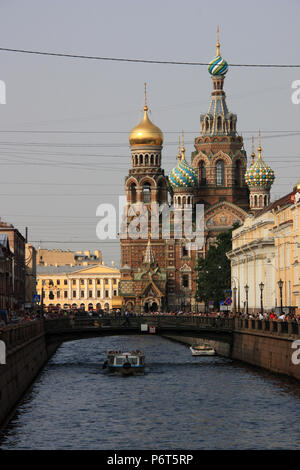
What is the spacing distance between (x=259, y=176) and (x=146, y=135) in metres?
A: 24.4

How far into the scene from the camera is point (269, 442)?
38.3 metres

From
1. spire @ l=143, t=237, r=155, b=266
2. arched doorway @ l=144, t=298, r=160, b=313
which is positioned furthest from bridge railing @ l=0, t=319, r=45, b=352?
arched doorway @ l=144, t=298, r=160, b=313

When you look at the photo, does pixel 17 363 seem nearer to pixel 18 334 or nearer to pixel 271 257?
pixel 18 334

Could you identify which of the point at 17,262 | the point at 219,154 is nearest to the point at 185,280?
the point at 219,154

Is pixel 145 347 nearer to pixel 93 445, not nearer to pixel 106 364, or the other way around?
pixel 106 364

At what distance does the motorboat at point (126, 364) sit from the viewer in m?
67.6

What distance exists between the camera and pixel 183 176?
157375 mm

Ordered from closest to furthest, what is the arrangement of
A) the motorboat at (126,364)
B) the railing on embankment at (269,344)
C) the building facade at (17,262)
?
the railing on embankment at (269,344)
the motorboat at (126,364)
the building facade at (17,262)

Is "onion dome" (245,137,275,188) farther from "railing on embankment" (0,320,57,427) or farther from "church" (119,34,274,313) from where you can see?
"railing on embankment" (0,320,57,427)

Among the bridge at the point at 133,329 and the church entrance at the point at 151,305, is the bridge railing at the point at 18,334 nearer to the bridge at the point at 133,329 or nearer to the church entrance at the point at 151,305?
the bridge at the point at 133,329

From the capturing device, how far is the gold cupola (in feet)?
539

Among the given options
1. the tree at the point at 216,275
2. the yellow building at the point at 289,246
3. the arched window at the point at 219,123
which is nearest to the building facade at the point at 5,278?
the tree at the point at 216,275
